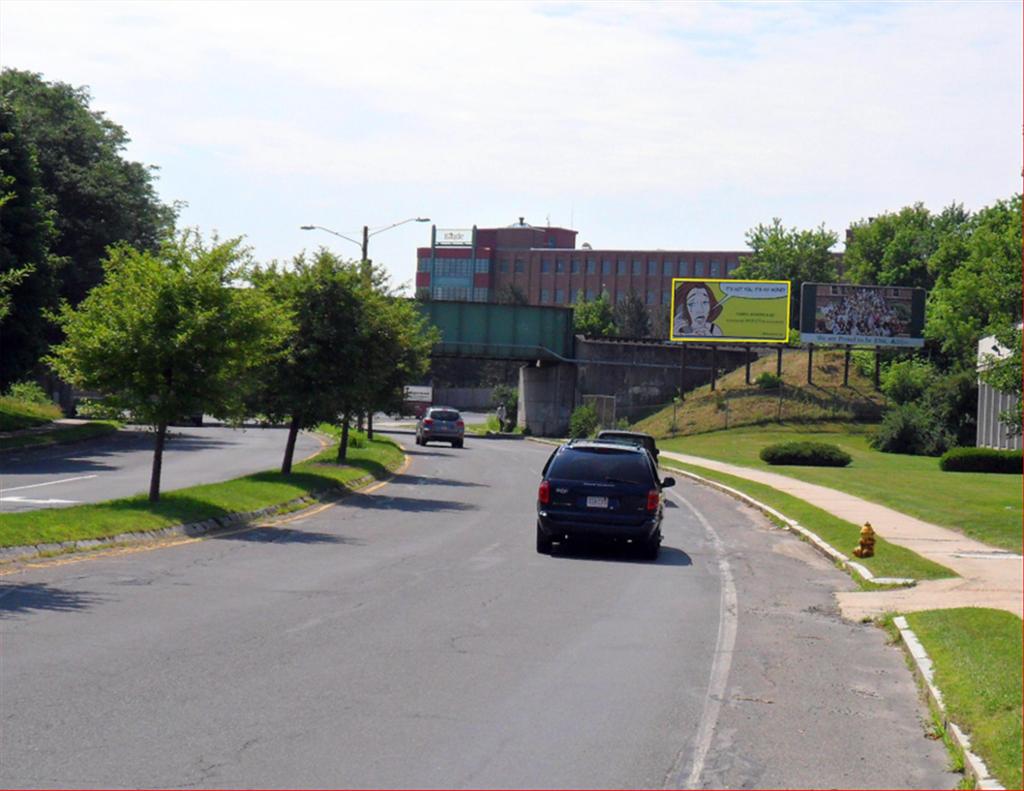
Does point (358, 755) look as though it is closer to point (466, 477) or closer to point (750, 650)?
point (750, 650)

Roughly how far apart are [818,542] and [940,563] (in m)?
4.16

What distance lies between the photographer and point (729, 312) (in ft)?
258

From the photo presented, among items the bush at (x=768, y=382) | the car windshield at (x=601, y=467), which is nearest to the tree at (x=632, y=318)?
the bush at (x=768, y=382)

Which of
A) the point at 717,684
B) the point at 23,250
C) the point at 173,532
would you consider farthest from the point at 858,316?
the point at 717,684

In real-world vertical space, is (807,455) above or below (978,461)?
below

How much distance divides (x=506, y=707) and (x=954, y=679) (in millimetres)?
3715

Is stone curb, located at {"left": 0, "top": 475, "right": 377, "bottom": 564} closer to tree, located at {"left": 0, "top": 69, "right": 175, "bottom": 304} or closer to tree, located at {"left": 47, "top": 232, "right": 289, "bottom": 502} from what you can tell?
tree, located at {"left": 47, "top": 232, "right": 289, "bottom": 502}

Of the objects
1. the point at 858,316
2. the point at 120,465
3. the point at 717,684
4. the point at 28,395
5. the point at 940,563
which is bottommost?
the point at 120,465

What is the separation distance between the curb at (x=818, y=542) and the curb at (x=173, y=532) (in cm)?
970

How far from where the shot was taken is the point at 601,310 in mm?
129250

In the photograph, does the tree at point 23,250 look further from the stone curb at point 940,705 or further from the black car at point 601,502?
the stone curb at point 940,705

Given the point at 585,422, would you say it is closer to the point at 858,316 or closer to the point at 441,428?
the point at 441,428

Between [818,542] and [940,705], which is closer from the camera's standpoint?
[940,705]

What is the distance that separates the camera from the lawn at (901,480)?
26156mm
